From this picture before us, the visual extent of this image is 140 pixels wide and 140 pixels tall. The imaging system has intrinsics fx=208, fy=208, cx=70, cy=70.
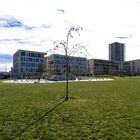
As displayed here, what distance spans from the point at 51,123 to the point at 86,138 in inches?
83.1

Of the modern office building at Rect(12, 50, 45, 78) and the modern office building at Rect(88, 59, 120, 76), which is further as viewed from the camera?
the modern office building at Rect(88, 59, 120, 76)

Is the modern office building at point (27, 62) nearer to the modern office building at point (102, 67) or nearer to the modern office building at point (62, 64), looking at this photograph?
the modern office building at point (62, 64)

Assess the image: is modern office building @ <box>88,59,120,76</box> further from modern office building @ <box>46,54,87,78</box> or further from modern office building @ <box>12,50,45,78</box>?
modern office building @ <box>12,50,45,78</box>

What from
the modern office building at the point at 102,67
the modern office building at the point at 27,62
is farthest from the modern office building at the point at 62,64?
the modern office building at the point at 27,62

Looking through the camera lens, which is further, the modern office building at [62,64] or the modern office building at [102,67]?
the modern office building at [102,67]

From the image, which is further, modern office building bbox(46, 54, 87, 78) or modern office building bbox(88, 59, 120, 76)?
modern office building bbox(88, 59, 120, 76)

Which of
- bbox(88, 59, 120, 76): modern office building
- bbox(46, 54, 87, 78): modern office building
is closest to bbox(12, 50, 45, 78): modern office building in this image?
bbox(46, 54, 87, 78): modern office building

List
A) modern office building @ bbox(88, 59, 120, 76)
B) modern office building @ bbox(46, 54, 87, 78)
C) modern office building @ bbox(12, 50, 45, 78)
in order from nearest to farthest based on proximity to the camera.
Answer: modern office building @ bbox(46, 54, 87, 78), modern office building @ bbox(12, 50, 45, 78), modern office building @ bbox(88, 59, 120, 76)

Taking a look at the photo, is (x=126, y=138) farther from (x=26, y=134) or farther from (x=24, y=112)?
(x=24, y=112)

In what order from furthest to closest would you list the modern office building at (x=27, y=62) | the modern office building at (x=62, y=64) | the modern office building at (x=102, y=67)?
the modern office building at (x=102, y=67) < the modern office building at (x=27, y=62) < the modern office building at (x=62, y=64)

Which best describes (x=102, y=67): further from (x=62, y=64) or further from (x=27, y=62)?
(x=62, y=64)

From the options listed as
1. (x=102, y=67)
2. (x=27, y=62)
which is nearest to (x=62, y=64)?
(x=27, y=62)

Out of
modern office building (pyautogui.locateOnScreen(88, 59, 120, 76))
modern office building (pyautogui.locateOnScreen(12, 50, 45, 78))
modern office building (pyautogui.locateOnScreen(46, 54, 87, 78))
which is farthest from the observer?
modern office building (pyautogui.locateOnScreen(88, 59, 120, 76))

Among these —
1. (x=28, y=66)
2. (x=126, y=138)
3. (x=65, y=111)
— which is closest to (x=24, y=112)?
(x=65, y=111)
